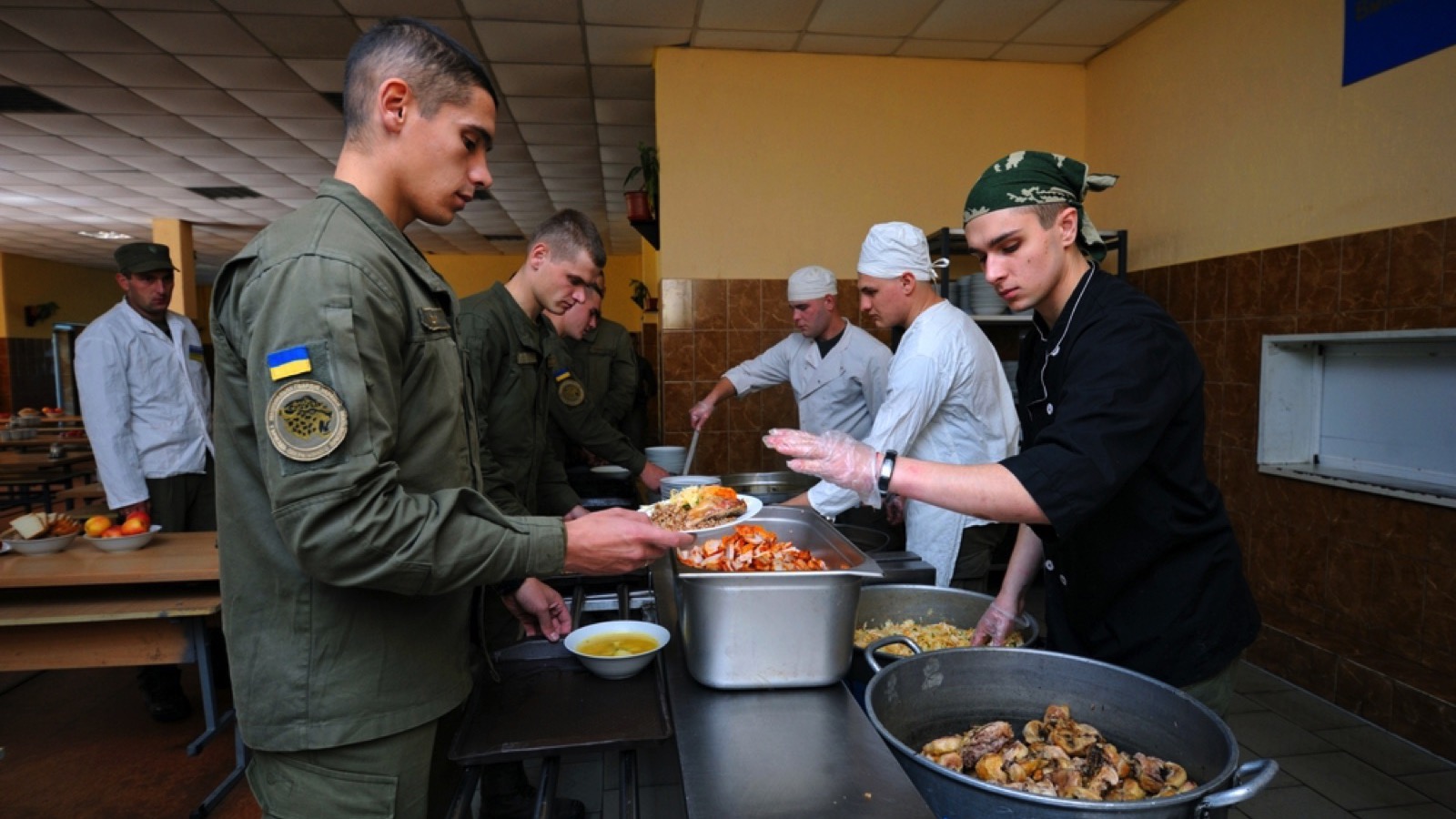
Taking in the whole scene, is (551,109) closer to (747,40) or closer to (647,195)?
(647,195)

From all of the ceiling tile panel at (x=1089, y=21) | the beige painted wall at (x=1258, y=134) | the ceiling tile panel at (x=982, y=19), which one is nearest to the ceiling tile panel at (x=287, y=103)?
the ceiling tile panel at (x=982, y=19)

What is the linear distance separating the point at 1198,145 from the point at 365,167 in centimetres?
399

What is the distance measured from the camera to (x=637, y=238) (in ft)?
36.8

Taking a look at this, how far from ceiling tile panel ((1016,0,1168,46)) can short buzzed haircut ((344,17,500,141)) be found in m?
3.71

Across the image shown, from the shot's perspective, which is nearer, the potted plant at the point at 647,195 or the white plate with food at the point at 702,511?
the white plate with food at the point at 702,511

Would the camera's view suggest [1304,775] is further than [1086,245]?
Yes

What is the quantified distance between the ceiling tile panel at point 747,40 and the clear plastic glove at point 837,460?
347cm

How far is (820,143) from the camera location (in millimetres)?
4516

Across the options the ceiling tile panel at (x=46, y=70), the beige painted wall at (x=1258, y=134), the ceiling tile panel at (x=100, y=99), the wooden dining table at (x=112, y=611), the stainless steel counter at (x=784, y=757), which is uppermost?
the ceiling tile panel at (x=46, y=70)

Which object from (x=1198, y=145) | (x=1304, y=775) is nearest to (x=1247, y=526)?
(x=1304, y=775)

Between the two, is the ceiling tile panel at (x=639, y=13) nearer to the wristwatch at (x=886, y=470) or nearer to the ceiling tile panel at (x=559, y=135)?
the ceiling tile panel at (x=559, y=135)

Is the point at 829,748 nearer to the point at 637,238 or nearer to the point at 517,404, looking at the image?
the point at 517,404

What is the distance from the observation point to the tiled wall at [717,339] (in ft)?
14.7

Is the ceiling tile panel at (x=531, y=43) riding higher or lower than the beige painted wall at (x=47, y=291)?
higher
